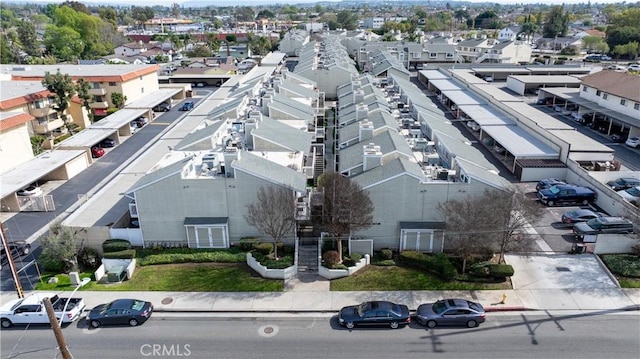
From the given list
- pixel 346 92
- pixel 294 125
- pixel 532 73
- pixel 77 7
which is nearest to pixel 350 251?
pixel 294 125

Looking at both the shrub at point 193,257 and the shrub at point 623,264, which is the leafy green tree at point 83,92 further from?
the shrub at point 623,264

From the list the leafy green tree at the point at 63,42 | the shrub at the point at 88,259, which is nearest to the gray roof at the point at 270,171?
the shrub at the point at 88,259

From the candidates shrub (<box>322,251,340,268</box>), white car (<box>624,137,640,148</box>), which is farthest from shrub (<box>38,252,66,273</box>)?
white car (<box>624,137,640,148</box>)

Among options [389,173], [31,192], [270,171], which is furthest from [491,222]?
[31,192]

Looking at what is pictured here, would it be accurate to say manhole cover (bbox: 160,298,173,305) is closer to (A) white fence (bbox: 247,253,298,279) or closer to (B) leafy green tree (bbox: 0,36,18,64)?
(A) white fence (bbox: 247,253,298,279)

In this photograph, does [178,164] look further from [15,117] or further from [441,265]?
[15,117]
